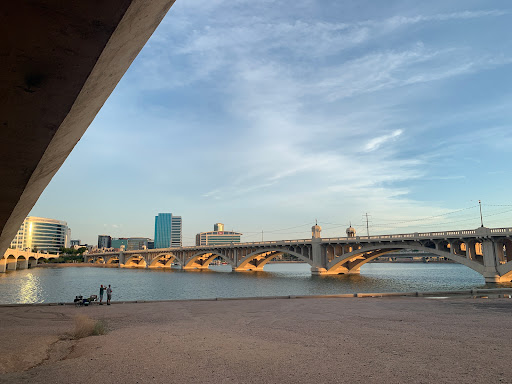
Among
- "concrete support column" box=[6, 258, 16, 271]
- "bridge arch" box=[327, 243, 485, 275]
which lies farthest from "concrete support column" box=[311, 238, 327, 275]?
"concrete support column" box=[6, 258, 16, 271]

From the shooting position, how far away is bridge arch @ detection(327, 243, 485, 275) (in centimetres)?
5841

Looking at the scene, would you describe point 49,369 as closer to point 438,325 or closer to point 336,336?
point 336,336

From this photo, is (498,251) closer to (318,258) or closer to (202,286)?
(318,258)

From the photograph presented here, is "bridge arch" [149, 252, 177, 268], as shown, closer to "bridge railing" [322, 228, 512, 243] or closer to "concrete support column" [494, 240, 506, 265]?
"bridge railing" [322, 228, 512, 243]

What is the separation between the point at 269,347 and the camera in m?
12.8

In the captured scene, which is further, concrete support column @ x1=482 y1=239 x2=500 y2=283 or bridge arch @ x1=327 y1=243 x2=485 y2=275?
bridge arch @ x1=327 y1=243 x2=485 y2=275

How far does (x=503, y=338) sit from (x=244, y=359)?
10704mm

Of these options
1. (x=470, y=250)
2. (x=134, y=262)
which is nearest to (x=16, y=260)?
(x=134, y=262)

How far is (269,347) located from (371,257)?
78.1m

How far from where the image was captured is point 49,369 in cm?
1062

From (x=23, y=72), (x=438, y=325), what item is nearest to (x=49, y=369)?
(x=23, y=72)

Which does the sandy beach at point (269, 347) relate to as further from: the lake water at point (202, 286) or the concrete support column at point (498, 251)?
the concrete support column at point (498, 251)

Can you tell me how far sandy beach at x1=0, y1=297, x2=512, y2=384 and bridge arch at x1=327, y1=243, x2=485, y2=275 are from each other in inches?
1671

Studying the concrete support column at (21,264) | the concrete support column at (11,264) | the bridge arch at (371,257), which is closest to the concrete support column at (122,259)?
the concrete support column at (21,264)
